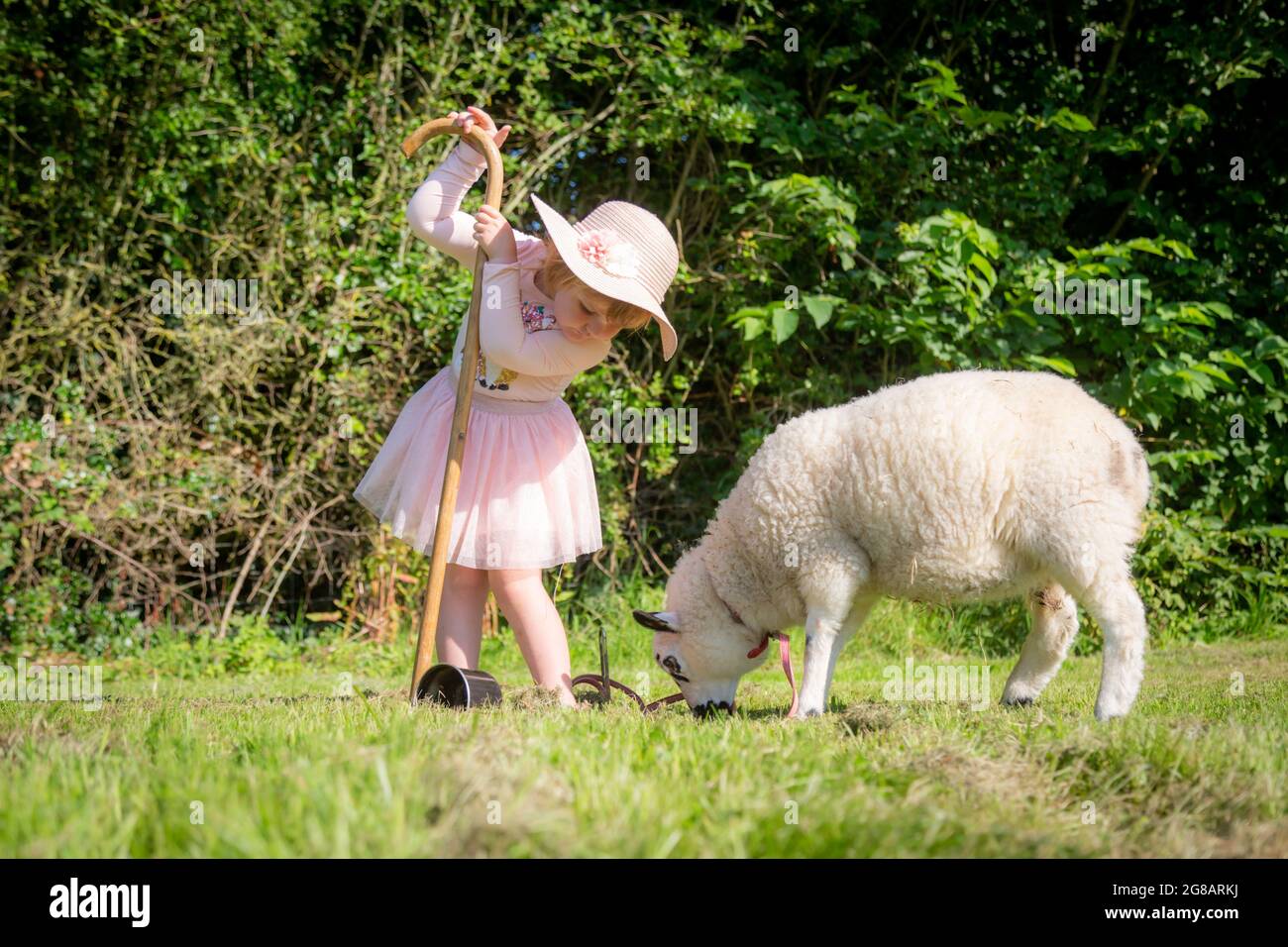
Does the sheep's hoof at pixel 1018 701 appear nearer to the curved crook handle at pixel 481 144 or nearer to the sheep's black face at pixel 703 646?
the sheep's black face at pixel 703 646

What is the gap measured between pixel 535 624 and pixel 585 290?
1239mm

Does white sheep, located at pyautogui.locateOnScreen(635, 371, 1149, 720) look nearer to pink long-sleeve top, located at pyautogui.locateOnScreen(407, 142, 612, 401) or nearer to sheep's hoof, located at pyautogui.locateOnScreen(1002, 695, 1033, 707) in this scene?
sheep's hoof, located at pyautogui.locateOnScreen(1002, 695, 1033, 707)

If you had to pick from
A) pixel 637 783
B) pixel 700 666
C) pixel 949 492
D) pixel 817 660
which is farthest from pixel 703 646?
pixel 637 783

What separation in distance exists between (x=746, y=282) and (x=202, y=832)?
568 cm

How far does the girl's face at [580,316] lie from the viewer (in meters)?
3.53

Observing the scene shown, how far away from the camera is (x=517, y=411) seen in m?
3.86

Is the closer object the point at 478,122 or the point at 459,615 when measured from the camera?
the point at 478,122

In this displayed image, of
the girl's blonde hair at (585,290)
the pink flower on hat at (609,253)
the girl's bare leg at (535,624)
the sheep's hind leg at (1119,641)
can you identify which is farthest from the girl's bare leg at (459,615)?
the sheep's hind leg at (1119,641)

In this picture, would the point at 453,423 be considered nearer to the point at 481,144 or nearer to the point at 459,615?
the point at 459,615

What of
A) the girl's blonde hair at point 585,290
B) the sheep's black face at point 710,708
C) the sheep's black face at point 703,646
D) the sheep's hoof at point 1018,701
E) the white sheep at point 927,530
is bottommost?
the sheep's black face at point 710,708

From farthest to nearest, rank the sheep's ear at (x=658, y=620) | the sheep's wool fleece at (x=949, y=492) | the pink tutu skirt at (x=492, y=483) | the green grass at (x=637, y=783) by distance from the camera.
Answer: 1. the sheep's ear at (x=658, y=620)
2. the pink tutu skirt at (x=492, y=483)
3. the sheep's wool fleece at (x=949, y=492)
4. the green grass at (x=637, y=783)

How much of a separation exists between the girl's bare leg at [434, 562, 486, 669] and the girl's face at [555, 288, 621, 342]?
984 millimetres

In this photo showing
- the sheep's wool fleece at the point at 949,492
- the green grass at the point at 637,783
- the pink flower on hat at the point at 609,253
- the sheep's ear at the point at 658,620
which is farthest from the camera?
the sheep's ear at the point at 658,620

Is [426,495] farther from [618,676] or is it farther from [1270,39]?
[1270,39]
